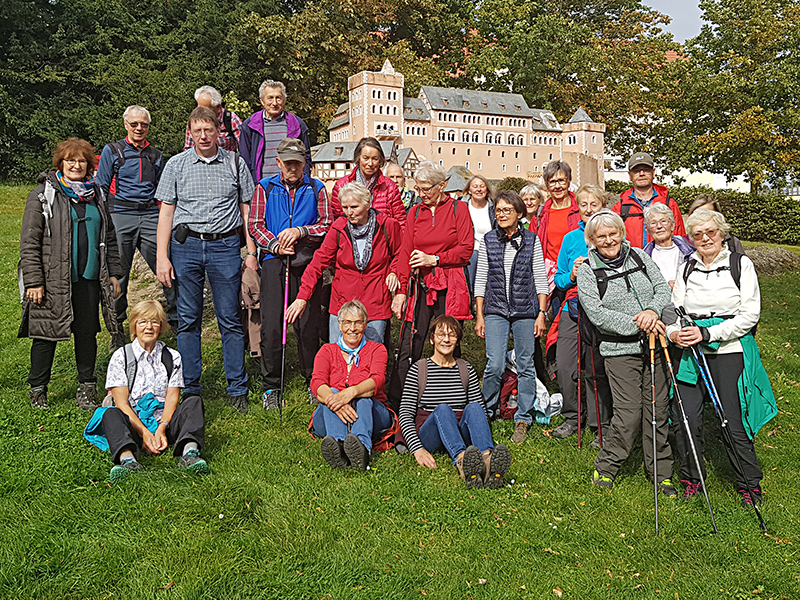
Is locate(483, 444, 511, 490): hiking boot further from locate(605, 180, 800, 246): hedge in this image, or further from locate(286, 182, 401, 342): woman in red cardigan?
locate(605, 180, 800, 246): hedge

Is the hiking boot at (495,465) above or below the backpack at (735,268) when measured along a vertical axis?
below

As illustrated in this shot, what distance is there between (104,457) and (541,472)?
10.9 feet

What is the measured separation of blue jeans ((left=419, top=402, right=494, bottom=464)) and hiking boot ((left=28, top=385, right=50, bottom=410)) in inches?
134

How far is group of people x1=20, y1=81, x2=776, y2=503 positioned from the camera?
4656 mm

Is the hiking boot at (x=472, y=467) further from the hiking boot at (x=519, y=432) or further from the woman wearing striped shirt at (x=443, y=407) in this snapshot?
the hiking boot at (x=519, y=432)

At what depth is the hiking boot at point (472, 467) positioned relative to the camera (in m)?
4.61

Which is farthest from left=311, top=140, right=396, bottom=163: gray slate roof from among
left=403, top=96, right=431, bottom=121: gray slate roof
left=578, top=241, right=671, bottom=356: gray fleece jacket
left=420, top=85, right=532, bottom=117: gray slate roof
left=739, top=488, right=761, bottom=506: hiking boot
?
left=739, top=488, right=761, bottom=506: hiking boot

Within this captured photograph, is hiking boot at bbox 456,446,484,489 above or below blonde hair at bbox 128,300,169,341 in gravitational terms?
below

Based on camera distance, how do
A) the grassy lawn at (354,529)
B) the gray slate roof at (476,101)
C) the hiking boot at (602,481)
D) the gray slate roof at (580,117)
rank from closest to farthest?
1. the grassy lawn at (354,529)
2. the hiking boot at (602,481)
3. the gray slate roof at (580,117)
4. the gray slate roof at (476,101)

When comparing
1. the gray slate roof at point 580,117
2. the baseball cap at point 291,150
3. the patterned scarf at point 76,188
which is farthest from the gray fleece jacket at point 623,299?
the gray slate roof at point 580,117

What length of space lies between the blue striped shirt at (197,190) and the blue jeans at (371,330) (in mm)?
1302

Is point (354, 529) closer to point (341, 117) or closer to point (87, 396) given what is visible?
point (87, 396)

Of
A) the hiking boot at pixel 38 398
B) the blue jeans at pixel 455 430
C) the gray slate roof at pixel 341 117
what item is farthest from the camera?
the gray slate roof at pixel 341 117

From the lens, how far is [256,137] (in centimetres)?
666
